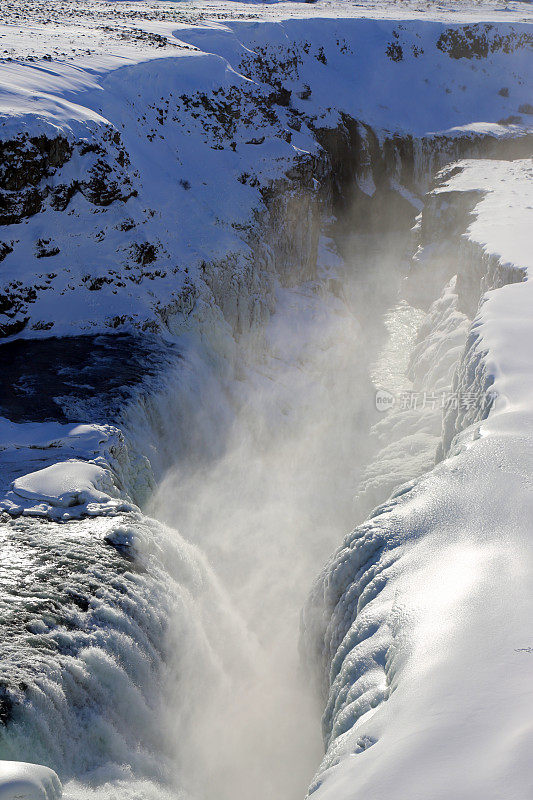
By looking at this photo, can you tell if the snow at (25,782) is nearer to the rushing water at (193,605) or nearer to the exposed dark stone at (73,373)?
the rushing water at (193,605)

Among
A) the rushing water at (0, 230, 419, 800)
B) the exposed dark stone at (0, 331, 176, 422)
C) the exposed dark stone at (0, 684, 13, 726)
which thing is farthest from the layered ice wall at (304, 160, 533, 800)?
the exposed dark stone at (0, 331, 176, 422)

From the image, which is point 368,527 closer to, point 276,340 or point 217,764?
point 217,764

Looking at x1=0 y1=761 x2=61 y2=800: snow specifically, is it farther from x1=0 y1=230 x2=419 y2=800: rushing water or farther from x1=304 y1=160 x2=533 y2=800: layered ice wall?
x1=304 y1=160 x2=533 y2=800: layered ice wall

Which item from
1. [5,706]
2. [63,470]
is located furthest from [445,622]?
[63,470]

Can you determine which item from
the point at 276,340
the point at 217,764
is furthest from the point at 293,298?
the point at 217,764

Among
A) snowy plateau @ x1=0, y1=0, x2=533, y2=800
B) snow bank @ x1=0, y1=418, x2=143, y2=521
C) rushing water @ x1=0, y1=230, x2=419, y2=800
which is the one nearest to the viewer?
snowy plateau @ x1=0, y1=0, x2=533, y2=800

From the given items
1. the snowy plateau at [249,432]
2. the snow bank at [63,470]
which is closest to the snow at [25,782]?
the snowy plateau at [249,432]

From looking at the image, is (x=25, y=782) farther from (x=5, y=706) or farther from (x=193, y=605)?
(x=193, y=605)

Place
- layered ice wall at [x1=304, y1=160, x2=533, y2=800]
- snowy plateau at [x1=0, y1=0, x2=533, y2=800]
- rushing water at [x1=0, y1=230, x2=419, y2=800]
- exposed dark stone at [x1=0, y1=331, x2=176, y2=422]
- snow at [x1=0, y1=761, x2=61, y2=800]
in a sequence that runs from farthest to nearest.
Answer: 1. exposed dark stone at [x1=0, y1=331, x2=176, y2=422]
2. rushing water at [x1=0, y1=230, x2=419, y2=800]
3. snowy plateau at [x1=0, y1=0, x2=533, y2=800]
4. snow at [x1=0, y1=761, x2=61, y2=800]
5. layered ice wall at [x1=304, y1=160, x2=533, y2=800]
